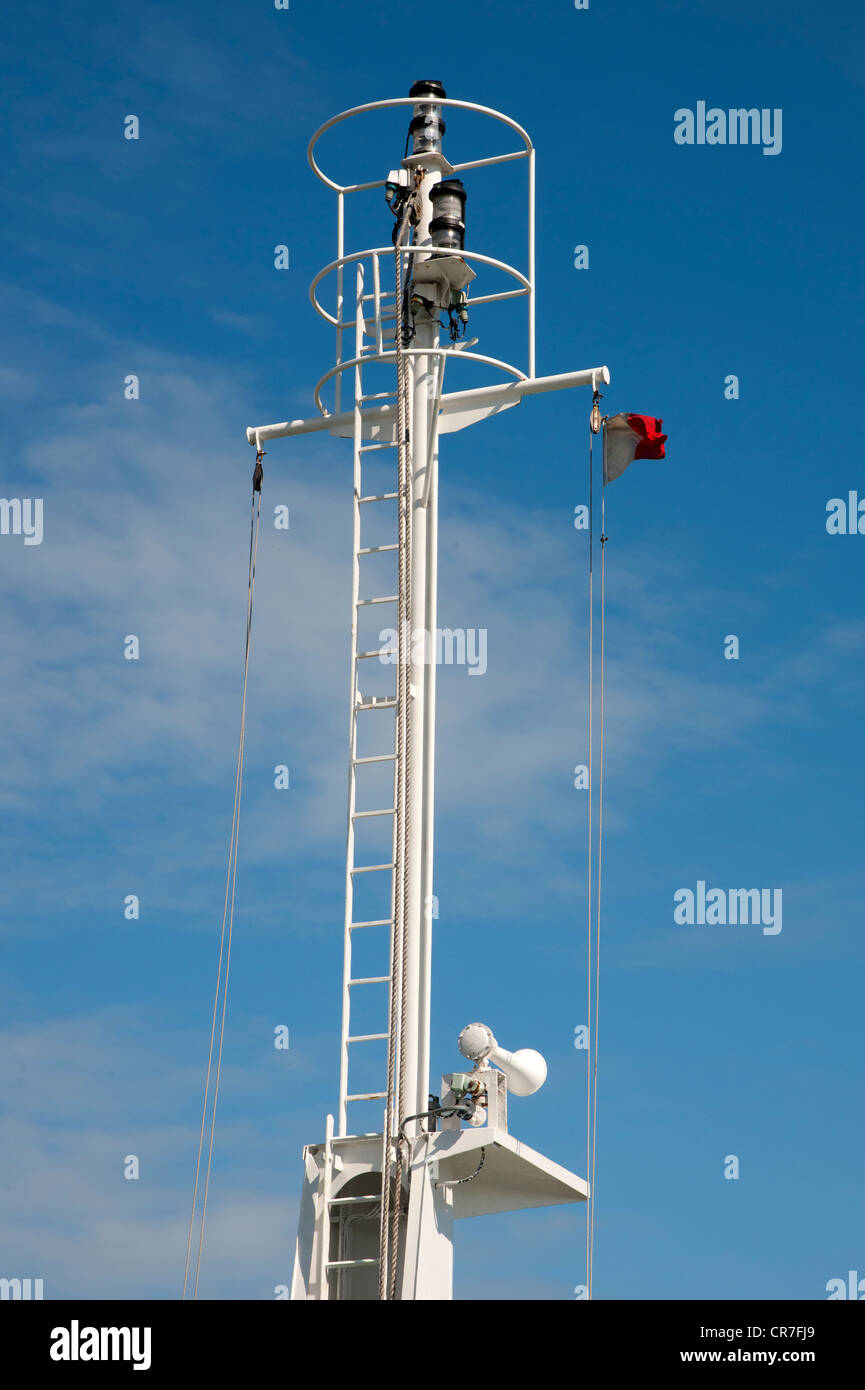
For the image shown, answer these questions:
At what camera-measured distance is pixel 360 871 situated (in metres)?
20.3

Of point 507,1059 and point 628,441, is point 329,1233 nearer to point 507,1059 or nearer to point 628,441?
point 507,1059

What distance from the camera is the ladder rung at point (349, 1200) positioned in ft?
62.3

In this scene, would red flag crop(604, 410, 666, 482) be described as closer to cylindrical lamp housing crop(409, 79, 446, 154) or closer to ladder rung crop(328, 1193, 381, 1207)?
cylindrical lamp housing crop(409, 79, 446, 154)

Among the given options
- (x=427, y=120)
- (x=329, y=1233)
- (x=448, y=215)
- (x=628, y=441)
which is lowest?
(x=329, y=1233)

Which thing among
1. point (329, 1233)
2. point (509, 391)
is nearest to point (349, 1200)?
point (329, 1233)

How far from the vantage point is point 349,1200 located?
62.8 ft

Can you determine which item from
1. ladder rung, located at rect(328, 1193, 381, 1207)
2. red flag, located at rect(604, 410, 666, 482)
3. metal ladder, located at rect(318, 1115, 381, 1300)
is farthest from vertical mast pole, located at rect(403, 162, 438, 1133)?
red flag, located at rect(604, 410, 666, 482)

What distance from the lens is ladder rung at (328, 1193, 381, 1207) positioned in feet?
62.3

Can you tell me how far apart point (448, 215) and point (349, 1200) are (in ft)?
33.6

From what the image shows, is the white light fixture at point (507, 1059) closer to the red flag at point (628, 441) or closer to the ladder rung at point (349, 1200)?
the ladder rung at point (349, 1200)
